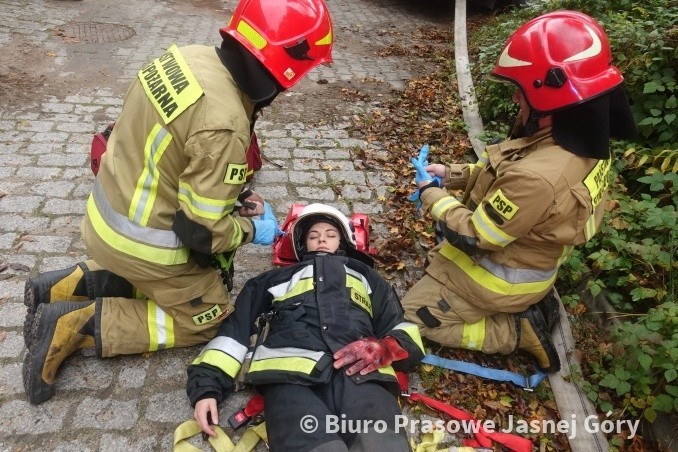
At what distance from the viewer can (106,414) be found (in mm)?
2697

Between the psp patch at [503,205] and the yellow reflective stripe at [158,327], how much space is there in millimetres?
1993

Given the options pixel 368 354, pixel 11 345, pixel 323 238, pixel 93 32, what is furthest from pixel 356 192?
pixel 93 32

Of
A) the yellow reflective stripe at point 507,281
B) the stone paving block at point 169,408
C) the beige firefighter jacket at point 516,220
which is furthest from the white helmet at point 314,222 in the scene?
the stone paving block at point 169,408

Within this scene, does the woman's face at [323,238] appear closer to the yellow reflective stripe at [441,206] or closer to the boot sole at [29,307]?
the yellow reflective stripe at [441,206]

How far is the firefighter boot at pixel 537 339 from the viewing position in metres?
3.19

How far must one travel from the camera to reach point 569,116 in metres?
2.60

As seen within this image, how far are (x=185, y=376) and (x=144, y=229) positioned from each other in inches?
38.3

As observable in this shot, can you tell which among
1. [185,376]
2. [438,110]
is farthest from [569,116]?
[438,110]

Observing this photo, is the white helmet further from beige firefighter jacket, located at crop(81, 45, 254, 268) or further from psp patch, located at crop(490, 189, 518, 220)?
psp patch, located at crop(490, 189, 518, 220)

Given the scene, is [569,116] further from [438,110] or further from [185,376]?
[438,110]

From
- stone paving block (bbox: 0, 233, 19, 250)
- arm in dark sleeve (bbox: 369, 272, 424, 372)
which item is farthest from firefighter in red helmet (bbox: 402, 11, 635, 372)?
stone paving block (bbox: 0, 233, 19, 250)

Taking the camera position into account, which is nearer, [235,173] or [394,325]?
[235,173]

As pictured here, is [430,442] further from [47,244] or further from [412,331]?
[47,244]

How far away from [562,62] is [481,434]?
2.09 meters
